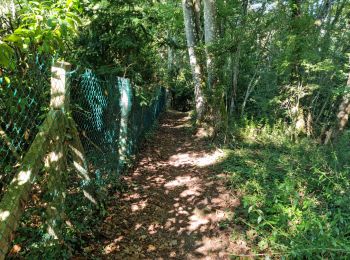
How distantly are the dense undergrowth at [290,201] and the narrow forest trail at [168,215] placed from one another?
357 mm

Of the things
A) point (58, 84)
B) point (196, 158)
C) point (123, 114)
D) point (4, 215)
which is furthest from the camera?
point (196, 158)

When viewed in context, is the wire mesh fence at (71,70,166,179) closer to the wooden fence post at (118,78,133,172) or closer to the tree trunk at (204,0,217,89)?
the wooden fence post at (118,78,133,172)

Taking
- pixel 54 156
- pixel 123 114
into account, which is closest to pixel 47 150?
pixel 54 156

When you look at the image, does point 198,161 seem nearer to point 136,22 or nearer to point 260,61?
point 136,22

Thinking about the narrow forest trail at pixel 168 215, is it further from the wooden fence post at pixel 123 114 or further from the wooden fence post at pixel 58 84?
the wooden fence post at pixel 58 84

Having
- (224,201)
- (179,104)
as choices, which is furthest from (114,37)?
(179,104)

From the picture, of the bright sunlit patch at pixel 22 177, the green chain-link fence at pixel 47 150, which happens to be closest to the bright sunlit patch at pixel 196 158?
the green chain-link fence at pixel 47 150

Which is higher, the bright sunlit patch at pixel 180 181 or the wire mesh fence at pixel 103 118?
the wire mesh fence at pixel 103 118

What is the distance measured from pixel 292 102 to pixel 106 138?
27.0ft

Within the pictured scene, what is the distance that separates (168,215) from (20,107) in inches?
107

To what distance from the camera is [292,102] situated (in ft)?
34.3

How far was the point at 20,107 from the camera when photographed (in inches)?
95.0

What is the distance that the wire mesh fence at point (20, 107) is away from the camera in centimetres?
221

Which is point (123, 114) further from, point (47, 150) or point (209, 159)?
point (47, 150)
